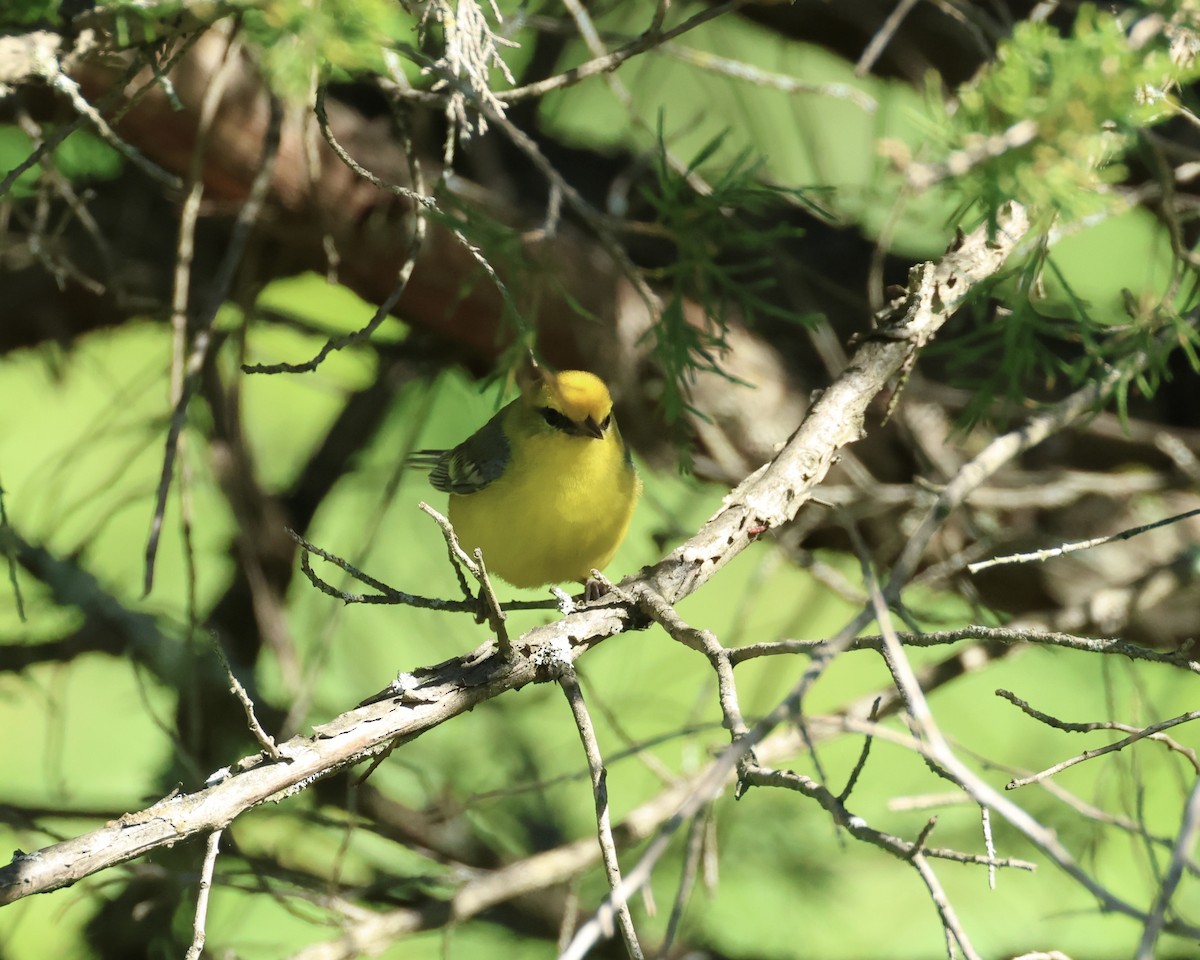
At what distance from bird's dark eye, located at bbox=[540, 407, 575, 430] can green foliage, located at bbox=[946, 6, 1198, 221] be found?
184 cm

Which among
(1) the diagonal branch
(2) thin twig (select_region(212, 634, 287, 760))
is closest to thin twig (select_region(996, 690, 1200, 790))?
(1) the diagonal branch

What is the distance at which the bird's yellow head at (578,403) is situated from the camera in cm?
308

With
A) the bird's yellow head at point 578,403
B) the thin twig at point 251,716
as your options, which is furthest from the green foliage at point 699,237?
the thin twig at point 251,716

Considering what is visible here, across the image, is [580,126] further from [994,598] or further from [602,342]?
[994,598]

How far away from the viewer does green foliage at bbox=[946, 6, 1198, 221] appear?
1.20 meters

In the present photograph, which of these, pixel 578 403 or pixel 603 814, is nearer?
pixel 603 814

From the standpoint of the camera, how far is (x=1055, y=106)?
4.01 feet

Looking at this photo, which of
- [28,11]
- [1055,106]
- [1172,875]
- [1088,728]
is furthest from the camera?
[28,11]

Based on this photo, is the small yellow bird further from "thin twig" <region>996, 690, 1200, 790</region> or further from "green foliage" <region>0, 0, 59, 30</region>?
"thin twig" <region>996, 690, 1200, 790</region>

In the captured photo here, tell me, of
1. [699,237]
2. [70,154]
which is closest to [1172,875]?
[699,237]

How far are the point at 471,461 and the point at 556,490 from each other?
0.45 m

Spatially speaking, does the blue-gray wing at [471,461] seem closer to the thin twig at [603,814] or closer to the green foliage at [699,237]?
the green foliage at [699,237]

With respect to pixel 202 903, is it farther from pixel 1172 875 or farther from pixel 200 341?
pixel 200 341

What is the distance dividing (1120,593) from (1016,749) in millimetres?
983
